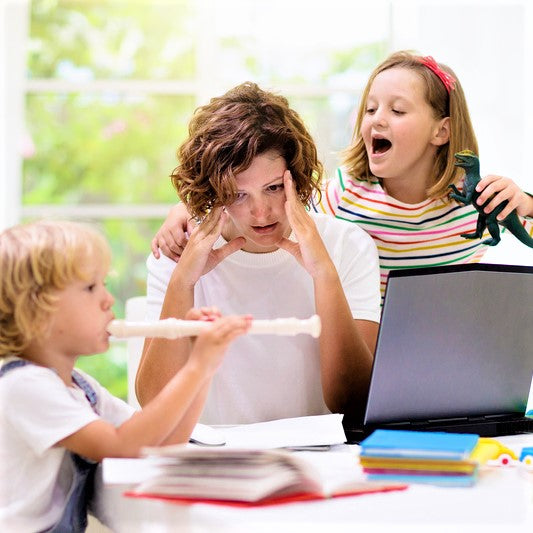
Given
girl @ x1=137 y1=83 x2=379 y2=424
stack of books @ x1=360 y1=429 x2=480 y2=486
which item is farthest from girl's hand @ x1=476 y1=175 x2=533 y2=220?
stack of books @ x1=360 y1=429 x2=480 y2=486

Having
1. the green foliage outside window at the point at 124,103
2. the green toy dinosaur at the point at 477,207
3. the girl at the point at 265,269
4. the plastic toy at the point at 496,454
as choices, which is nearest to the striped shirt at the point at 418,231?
the girl at the point at 265,269

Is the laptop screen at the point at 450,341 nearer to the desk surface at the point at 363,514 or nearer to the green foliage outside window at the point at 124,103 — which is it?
the desk surface at the point at 363,514

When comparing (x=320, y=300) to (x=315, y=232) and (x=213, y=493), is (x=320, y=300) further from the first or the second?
(x=213, y=493)

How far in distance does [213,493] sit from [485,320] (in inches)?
23.6

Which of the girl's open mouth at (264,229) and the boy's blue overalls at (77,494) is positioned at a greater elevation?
the girl's open mouth at (264,229)

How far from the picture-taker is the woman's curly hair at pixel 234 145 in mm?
1512

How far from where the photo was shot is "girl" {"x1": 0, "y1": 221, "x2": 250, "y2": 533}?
109 cm

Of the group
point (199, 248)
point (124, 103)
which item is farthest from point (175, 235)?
point (124, 103)

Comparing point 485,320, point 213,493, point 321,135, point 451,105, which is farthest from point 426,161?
point 321,135

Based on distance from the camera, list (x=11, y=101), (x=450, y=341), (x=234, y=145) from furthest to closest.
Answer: (x=11, y=101) → (x=234, y=145) → (x=450, y=341)

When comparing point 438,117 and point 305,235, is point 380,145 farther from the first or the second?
point 305,235

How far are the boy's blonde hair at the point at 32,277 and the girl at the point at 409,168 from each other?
826mm

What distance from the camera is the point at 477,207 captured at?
1.56 m

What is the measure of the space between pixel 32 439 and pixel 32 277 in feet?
0.66
